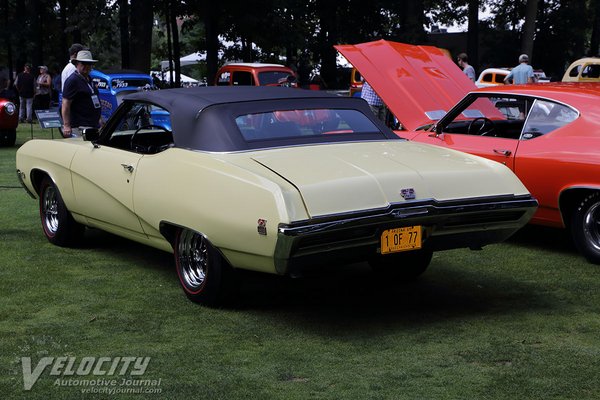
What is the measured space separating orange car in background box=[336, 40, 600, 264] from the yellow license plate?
2292 millimetres

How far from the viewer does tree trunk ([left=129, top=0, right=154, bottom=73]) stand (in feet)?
94.6

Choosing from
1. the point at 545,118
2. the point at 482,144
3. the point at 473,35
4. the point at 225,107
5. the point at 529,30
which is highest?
the point at 529,30

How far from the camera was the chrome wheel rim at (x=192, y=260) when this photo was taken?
5.88m

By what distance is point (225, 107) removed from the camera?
20.0ft

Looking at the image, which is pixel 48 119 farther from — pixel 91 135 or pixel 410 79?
pixel 91 135

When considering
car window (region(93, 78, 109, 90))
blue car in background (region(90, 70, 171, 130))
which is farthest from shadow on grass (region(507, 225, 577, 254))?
car window (region(93, 78, 109, 90))

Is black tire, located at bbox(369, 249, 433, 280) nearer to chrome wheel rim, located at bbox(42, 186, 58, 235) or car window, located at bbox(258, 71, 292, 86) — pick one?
chrome wheel rim, located at bbox(42, 186, 58, 235)

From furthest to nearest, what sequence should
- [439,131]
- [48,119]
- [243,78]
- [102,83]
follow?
[243,78] → [102,83] → [48,119] → [439,131]

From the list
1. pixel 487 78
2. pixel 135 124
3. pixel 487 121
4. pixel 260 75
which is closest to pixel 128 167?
pixel 135 124

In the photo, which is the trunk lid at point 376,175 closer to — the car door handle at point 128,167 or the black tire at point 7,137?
the car door handle at point 128,167

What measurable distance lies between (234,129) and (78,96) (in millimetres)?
4702

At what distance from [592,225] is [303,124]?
8.40 ft

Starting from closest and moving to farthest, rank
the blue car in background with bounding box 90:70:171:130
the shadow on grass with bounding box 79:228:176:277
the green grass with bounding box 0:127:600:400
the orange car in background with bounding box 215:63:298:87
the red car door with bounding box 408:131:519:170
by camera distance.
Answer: the green grass with bounding box 0:127:600:400 → the shadow on grass with bounding box 79:228:176:277 → the red car door with bounding box 408:131:519:170 → the blue car in background with bounding box 90:70:171:130 → the orange car in background with bounding box 215:63:298:87

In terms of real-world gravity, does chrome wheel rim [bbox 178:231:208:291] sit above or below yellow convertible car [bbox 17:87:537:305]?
below
